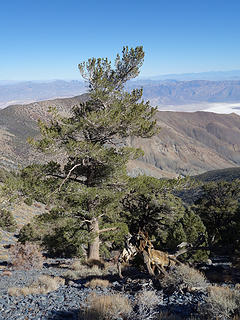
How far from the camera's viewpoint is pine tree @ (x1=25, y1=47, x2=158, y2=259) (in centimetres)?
1177

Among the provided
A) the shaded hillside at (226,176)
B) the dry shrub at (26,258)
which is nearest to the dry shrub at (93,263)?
the dry shrub at (26,258)

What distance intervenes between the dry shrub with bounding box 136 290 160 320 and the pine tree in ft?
18.6

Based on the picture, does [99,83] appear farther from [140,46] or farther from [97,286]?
[97,286]

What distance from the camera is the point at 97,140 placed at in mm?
13094

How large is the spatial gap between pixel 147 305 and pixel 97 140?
8.38 meters

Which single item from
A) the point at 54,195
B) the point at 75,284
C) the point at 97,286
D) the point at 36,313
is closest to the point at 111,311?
the point at 36,313

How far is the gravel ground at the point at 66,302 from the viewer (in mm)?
6293

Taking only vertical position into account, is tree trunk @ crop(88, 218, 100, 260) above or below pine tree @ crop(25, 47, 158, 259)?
below

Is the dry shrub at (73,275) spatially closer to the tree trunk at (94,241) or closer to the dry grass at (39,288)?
the dry grass at (39,288)

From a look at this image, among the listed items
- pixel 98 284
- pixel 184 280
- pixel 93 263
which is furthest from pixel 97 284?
pixel 93 263

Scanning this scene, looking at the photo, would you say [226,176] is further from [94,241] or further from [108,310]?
[108,310]

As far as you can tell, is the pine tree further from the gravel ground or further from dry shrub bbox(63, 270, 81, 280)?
the gravel ground

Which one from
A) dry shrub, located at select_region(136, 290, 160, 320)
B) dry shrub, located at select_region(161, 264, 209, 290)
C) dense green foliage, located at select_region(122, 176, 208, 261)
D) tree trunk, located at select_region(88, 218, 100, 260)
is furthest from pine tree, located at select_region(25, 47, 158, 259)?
dry shrub, located at select_region(136, 290, 160, 320)

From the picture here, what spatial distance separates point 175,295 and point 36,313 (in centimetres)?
367
